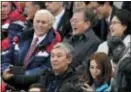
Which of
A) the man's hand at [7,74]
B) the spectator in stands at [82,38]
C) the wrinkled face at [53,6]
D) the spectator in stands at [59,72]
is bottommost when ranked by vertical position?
the man's hand at [7,74]

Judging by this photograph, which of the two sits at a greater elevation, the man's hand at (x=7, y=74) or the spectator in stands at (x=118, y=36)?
the spectator in stands at (x=118, y=36)

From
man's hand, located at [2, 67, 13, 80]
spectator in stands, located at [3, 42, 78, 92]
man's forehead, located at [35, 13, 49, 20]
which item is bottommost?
man's hand, located at [2, 67, 13, 80]

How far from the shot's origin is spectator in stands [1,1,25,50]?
764cm

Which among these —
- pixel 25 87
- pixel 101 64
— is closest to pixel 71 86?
pixel 101 64

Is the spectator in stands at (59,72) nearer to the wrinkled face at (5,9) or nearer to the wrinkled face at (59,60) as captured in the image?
the wrinkled face at (59,60)

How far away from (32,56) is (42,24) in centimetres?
41

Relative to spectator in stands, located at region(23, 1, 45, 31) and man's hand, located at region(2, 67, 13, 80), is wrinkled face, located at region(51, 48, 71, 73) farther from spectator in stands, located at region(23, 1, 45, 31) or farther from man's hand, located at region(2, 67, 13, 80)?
spectator in stands, located at region(23, 1, 45, 31)

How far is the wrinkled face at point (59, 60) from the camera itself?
5.98m

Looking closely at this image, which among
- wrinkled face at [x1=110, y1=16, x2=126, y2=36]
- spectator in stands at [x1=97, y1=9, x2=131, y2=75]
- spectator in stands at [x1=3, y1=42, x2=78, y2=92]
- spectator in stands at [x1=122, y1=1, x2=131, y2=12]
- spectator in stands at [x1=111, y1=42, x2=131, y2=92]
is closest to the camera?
spectator in stands at [x1=111, y1=42, x2=131, y2=92]

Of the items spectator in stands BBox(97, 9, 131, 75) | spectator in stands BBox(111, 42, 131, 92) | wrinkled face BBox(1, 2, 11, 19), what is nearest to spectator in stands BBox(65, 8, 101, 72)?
spectator in stands BBox(97, 9, 131, 75)

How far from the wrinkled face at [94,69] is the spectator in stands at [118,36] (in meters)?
0.45

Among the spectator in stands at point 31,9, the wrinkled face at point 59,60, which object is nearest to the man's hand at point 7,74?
the wrinkled face at point 59,60

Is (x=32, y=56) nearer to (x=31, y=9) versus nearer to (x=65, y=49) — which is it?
(x=65, y=49)

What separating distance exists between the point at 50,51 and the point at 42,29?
316mm
